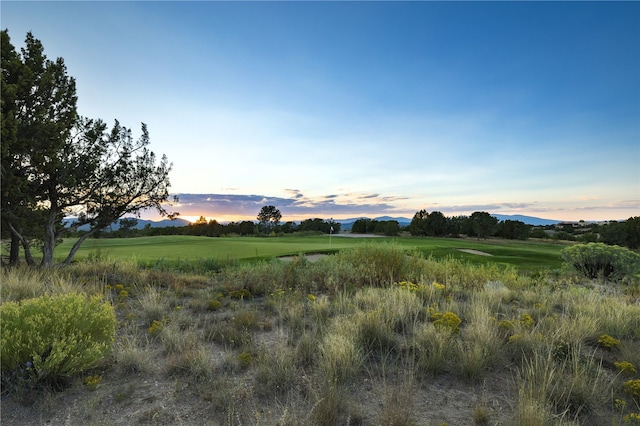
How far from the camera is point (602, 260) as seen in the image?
1218 centimetres

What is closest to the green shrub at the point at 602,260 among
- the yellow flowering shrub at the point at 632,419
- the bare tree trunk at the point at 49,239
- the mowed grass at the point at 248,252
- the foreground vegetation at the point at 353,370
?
the mowed grass at the point at 248,252

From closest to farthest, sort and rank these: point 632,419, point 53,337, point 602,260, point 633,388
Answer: point 632,419, point 633,388, point 53,337, point 602,260

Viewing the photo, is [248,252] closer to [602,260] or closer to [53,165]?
[53,165]

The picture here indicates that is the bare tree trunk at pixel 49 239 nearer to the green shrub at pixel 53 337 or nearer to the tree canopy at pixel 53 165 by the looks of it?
the tree canopy at pixel 53 165

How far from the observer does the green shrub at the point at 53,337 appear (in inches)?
124

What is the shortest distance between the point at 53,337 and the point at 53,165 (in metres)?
7.36

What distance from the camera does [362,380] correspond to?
3.43 m

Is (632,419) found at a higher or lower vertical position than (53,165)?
lower

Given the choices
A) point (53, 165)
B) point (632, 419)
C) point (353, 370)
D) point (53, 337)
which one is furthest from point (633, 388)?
point (53, 165)

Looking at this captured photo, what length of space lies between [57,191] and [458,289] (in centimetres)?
1137

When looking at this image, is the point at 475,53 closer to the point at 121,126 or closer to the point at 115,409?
the point at 121,126

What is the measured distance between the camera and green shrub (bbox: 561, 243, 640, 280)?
11.6 meters

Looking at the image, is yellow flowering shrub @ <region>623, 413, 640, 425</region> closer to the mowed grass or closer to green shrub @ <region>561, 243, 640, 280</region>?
the mowed grass

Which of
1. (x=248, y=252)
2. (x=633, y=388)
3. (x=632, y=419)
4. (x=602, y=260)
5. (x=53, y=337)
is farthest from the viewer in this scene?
(x=248, y=252)
